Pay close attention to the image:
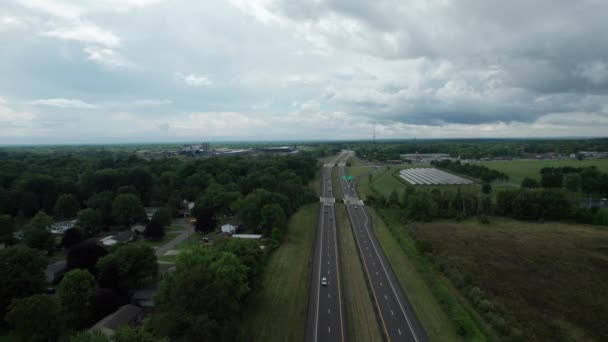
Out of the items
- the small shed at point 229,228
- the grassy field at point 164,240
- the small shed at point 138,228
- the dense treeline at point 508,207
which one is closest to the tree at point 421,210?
the dense treeline at point 508,207

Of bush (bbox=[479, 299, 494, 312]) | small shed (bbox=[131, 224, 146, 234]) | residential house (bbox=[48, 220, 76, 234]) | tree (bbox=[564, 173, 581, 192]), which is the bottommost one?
bush (bbox=[479, 299, 494, 312])

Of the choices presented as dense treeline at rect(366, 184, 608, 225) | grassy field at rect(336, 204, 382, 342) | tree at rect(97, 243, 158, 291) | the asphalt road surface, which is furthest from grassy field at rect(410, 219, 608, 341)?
tree at rect(97, 243, 158, 291)

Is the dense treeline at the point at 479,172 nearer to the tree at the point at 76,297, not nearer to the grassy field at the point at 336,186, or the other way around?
the grassy field at the point at 336,186

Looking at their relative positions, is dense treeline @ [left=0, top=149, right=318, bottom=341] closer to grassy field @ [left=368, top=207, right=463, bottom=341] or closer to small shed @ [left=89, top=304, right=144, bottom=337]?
small shed @ [left=89, top=304, right=144, bottom=337]

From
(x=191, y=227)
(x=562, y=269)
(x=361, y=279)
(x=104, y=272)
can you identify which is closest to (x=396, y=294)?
(x=361, y=279)

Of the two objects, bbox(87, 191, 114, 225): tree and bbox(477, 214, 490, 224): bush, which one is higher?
bbox(87, 191, 114, 225): tree

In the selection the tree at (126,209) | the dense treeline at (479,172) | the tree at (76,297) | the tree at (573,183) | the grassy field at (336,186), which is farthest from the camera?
the dense treeline at (479,172)
